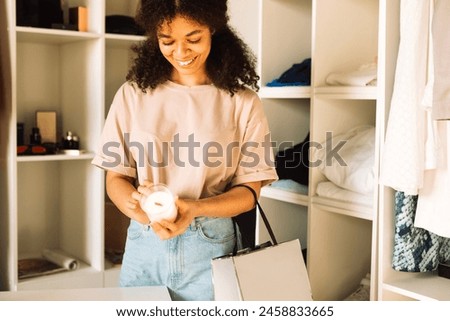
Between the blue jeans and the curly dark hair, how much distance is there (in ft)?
0.95

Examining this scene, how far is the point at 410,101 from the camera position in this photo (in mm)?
1362

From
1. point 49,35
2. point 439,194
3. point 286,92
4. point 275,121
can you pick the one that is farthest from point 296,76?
point 49,35

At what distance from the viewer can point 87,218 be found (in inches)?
84.5

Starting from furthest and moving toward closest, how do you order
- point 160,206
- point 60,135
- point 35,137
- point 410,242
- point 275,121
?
1. point 60,135
2. point 35,137
3. point 275,121
4. point 410,242
5. point 160,206

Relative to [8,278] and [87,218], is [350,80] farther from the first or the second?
[8,278]

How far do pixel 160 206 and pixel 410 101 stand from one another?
2.11 ft

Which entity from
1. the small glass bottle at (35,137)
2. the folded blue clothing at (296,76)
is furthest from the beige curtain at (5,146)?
the folded blue clothing at (296,76)

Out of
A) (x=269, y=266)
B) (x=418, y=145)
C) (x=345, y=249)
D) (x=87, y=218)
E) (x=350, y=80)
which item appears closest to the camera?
(x=269, y=266)

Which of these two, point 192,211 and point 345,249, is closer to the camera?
point 192,211

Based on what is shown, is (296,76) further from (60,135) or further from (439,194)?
(60,135)

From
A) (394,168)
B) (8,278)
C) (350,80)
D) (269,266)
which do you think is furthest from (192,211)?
(8,278)

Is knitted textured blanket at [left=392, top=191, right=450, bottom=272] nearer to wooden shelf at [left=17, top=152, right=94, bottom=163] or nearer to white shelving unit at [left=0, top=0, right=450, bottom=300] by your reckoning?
white shelving unit at [left=0, top=0, right=450, bottom=300]

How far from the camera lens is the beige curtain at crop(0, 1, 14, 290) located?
6.12 feet

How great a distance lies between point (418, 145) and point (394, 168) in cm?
8
